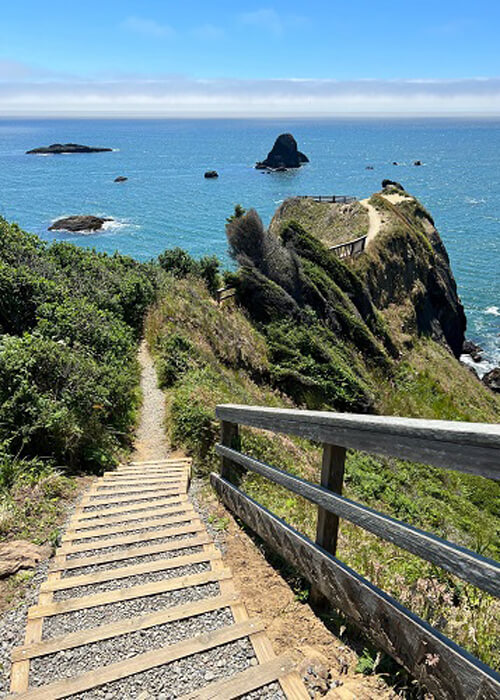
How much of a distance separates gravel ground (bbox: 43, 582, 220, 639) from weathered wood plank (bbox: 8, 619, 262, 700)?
0.52 metres

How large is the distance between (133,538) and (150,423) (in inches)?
236

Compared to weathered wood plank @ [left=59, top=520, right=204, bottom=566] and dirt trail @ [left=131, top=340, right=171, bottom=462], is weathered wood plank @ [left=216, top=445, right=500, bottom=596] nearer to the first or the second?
weathered wood plank @ [left=59, top=520, right=204, bottom=566]

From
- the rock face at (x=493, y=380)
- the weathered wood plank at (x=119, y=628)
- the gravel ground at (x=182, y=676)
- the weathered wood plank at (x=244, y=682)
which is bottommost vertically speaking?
the rock face at (x=493, y=380)

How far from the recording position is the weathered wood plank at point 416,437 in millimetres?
1977

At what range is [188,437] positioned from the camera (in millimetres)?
8805

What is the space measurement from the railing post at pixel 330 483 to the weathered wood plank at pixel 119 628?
868 mm

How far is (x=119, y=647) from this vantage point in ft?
10.2

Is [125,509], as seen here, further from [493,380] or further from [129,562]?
[493,380]

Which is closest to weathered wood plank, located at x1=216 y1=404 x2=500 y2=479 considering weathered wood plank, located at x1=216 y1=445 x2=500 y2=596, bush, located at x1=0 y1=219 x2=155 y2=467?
weathered wood plank, located at x1=216 y1=445 x2=500 y2=596

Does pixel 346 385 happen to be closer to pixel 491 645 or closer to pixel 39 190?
pixel 491 645

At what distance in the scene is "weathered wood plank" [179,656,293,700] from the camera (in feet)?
8.71

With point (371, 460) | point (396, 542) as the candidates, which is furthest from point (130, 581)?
point (371, 460)

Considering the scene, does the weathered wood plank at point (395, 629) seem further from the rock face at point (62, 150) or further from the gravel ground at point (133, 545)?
the rock face at point (62, 150)

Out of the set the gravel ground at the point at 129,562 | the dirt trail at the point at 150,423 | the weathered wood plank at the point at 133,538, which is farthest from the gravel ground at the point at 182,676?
the dirt trail at the point at 150,423
